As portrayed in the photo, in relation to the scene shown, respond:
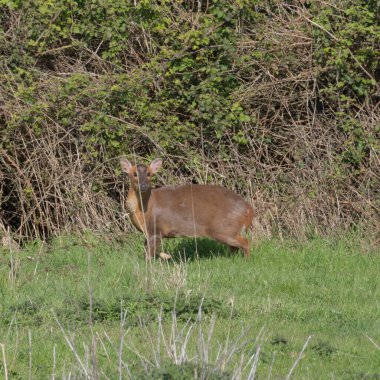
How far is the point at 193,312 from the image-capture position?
8.67 metres

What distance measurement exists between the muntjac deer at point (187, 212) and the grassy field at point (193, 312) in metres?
0.29

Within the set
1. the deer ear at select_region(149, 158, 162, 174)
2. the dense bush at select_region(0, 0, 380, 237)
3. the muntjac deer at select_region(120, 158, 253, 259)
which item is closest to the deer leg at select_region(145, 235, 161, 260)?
the muntjac deer at select_region(120, 158, 253, 259)

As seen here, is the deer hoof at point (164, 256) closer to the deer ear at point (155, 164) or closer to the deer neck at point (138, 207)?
the deer neck at point (138, 207)

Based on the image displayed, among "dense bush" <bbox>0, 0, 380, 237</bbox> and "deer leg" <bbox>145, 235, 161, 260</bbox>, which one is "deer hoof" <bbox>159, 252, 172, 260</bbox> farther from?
"dense bush" <bbox>0, 0, 380, 237</bbox>

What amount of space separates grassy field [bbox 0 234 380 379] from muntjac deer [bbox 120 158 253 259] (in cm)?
29

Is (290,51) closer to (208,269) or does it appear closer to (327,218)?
(327,218)

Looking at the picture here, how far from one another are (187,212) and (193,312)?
129 inches

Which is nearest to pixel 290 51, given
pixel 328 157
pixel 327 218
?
pixel 328 157

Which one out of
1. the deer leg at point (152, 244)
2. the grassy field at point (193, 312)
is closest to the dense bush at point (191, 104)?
the grassy field at point (193, 312)

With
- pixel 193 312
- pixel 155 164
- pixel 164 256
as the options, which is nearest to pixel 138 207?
pixel 155 164

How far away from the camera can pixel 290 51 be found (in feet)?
47.3

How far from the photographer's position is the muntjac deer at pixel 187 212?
38.5 ft

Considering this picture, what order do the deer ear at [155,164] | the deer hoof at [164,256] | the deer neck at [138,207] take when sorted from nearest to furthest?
1. the deer hoof at [164,256]
2. the deer neck at [138,207]
3. the deer ear at [155,164]

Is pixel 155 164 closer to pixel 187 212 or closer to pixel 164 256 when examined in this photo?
pixel 187 212
